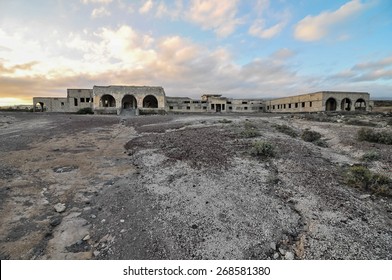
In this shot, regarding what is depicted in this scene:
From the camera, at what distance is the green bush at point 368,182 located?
5543mm

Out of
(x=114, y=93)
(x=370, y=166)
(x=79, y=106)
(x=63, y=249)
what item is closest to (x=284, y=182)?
(x=370, y=166)

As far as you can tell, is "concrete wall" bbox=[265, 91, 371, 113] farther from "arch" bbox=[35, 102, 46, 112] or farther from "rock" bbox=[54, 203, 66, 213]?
"arch" bbox=[35, 102, 46, 112]

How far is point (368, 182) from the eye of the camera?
19.7 ft

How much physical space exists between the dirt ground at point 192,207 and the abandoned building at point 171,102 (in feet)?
96.5

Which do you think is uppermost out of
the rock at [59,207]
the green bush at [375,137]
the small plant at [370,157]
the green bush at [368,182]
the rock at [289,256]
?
the green bush at [375,137]

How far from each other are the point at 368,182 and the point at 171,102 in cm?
4761

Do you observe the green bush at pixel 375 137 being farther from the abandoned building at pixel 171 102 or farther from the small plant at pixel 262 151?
the abandoned building at pixel 171 102

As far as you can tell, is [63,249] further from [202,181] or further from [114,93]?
[114,93]

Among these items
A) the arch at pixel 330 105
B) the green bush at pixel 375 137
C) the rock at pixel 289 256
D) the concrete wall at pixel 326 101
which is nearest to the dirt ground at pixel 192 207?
the rock at pixel 289 256

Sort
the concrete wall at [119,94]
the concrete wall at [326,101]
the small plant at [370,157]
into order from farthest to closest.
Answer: the concrete wall at [326,101] → the concrete wall at [119,94] → the small plant at [370,157]

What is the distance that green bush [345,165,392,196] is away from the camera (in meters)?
5.54

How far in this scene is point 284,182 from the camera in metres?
6.30

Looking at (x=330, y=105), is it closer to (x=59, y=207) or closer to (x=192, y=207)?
(x=192, y=207)

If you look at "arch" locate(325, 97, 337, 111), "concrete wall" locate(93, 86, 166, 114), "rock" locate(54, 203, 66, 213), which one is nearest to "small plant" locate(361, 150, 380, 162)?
"rock" locate(54, 203, 66, 213)
